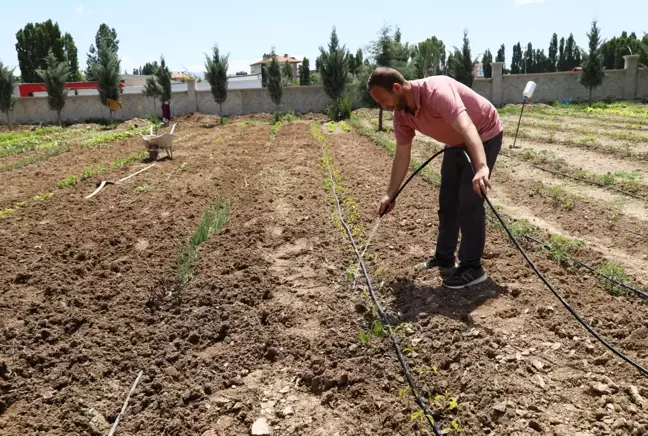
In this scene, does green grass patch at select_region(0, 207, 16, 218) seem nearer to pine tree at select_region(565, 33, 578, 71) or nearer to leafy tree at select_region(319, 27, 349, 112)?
leafy tree at select_region(319, 27, 349, 112)

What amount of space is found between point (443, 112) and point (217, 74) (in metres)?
26.9

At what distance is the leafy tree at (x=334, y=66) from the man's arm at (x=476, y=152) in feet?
80.2

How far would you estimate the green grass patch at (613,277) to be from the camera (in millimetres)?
3996

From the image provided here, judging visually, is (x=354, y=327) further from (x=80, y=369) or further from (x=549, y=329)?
(x=80, y=369)

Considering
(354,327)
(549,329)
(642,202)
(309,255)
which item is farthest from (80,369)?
(642,202)

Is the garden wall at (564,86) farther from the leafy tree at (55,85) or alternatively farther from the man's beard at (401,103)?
the man's beard at (401,103)

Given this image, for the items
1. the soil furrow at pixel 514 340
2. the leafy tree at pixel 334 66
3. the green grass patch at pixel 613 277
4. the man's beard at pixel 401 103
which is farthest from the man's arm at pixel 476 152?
the leafy tree at pixel 334 66

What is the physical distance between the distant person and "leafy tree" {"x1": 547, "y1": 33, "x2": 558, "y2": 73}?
6884cm

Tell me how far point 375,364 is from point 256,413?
780mm

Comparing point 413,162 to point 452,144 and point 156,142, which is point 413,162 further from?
point 452,144

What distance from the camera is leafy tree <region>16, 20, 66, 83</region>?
4797 centimetres

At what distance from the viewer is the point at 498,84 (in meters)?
29.4

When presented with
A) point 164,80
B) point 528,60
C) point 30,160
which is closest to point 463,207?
point 30,160

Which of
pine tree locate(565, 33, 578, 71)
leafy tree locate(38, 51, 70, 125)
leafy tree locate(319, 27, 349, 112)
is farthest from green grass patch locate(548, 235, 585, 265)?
pine tree locate(565, 33, 578, 71)
